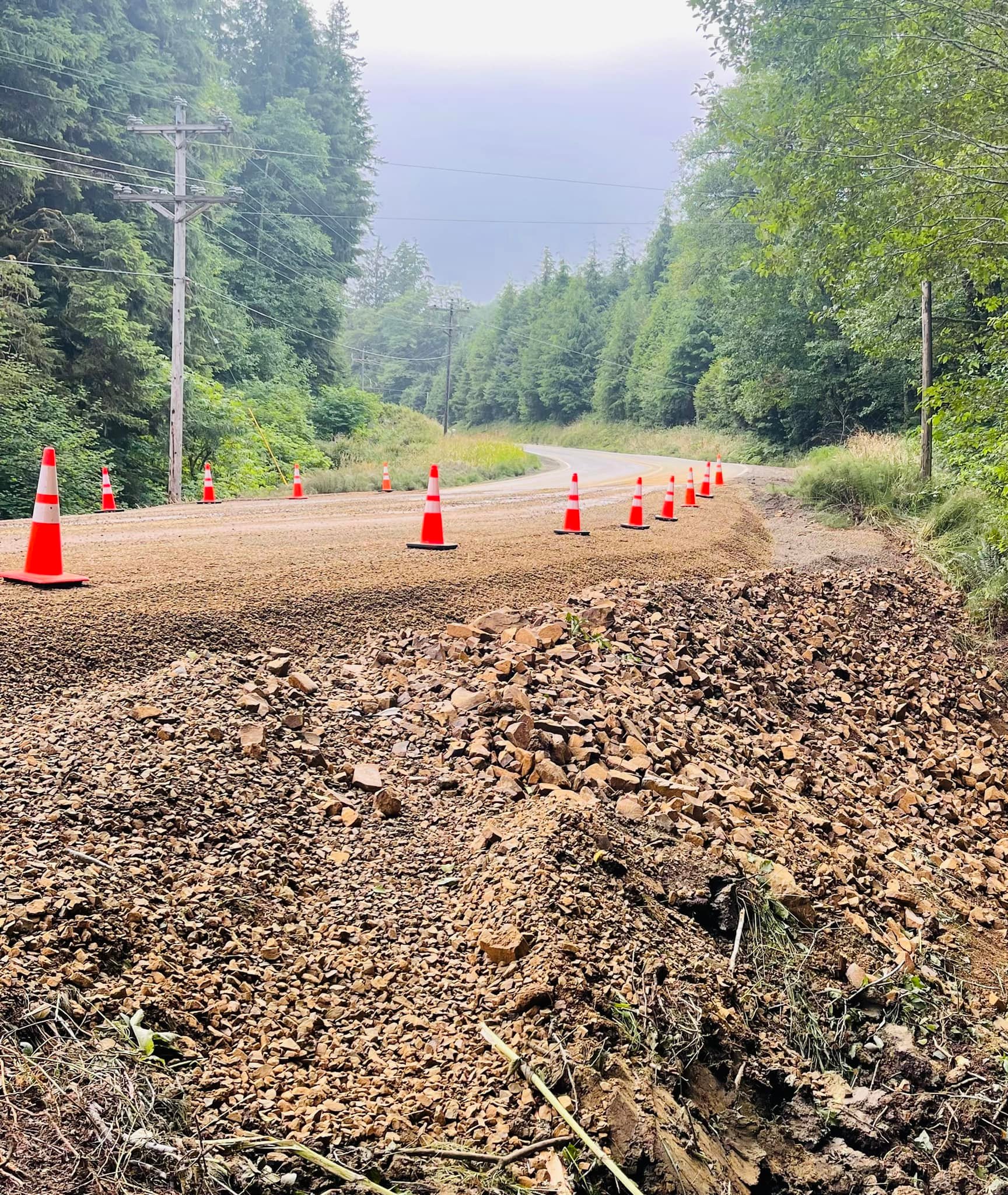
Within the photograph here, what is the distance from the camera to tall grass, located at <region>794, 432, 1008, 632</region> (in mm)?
9578

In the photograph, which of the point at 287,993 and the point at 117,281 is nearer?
the point at 287,993

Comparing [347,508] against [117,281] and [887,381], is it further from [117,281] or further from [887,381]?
[887,381]

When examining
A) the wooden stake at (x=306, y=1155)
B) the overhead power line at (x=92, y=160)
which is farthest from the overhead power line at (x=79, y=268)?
the wooden stake at (x=306, y=1155)

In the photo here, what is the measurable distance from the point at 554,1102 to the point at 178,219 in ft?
68.3

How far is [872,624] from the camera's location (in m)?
8.69

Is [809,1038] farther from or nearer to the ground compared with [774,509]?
nearer to the ground

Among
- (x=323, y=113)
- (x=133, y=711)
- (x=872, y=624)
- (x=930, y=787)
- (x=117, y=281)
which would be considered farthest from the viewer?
(x=323, y=113)

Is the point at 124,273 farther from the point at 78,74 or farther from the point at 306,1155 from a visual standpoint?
the point at 306,1155

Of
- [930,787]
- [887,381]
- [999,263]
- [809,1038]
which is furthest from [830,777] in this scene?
[887,381]

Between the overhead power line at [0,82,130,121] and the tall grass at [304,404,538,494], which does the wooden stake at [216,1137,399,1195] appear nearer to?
the tall grass at [304,404,538,494]

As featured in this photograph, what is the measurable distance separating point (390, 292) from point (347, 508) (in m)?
132

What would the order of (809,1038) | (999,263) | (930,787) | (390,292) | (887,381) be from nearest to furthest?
(809,1038)
(930,787)
(999,263)
(887,381)
(390,292)

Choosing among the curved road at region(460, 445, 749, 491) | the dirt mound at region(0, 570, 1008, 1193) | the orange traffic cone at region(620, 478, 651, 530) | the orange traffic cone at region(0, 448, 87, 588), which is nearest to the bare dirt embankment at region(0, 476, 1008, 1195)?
the dirt mound at region(0, 570, 1008, 1193)

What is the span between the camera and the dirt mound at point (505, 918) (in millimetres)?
2555
